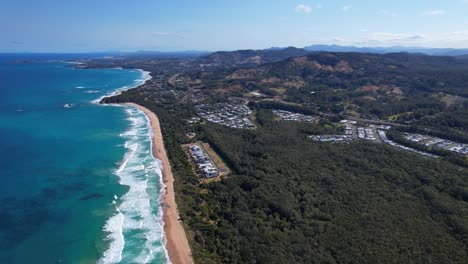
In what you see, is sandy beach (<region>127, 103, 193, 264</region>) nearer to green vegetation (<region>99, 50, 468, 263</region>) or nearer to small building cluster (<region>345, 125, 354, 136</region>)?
green vegetation (<region>99, 50, 468, 263</region>)

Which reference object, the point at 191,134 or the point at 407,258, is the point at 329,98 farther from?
the point at 407,258

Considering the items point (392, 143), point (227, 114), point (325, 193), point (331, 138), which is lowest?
point (392, 143)

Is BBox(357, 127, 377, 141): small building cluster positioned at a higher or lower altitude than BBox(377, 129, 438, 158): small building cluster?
higher

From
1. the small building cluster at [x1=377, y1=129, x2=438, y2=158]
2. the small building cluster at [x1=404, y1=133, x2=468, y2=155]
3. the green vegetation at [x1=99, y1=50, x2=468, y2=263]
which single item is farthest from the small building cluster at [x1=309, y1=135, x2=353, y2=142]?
the small building cluster at [x1=404, y1=133, x2=468, y2=155]

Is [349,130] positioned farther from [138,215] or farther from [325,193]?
[138,215]

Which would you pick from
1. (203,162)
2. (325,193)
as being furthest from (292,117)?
(325,193)

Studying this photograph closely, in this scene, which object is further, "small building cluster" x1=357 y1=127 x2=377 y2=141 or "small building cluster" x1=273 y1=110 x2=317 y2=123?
"small building cluster" x1=273 y1=110 x2=317 y2=123
